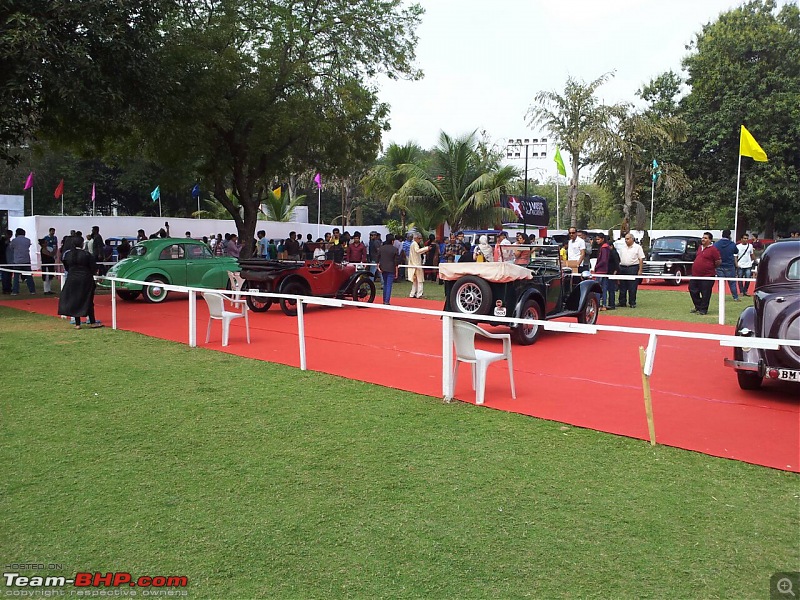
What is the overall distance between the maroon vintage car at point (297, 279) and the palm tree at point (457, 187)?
1586 cm

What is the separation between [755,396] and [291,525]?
18.7 ft

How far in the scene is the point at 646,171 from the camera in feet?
140

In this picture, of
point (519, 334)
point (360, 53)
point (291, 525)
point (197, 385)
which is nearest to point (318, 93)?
point (360, 53)

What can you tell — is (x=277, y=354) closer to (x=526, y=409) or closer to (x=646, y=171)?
(x=526, y=409)

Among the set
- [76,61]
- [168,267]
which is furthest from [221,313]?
[76,61]

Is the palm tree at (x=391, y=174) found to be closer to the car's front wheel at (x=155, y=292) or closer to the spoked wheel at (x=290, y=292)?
the car's front wheel at (x=155, y=292)

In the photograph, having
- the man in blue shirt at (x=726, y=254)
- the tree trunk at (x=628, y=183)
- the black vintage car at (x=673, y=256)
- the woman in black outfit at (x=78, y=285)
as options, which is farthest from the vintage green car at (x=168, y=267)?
the tree trunk at (x=628, y=183)

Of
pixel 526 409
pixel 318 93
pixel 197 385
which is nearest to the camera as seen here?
Answer: pixel 526 409

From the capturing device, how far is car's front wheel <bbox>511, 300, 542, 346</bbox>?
1114 cm

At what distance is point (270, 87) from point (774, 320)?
16.6 meters

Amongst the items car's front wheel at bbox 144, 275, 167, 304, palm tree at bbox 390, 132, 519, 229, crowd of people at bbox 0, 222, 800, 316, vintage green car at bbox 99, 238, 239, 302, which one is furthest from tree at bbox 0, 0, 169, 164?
palm tree at bbox 390, 132, 519, 229

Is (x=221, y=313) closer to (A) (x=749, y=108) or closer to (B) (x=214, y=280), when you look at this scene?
(B) (x=214, y=280)

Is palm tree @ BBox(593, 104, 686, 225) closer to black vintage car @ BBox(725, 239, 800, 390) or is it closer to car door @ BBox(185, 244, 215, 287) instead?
car door @ BBox(185, 244, 215, 287)

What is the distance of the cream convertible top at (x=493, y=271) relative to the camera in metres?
10.9
